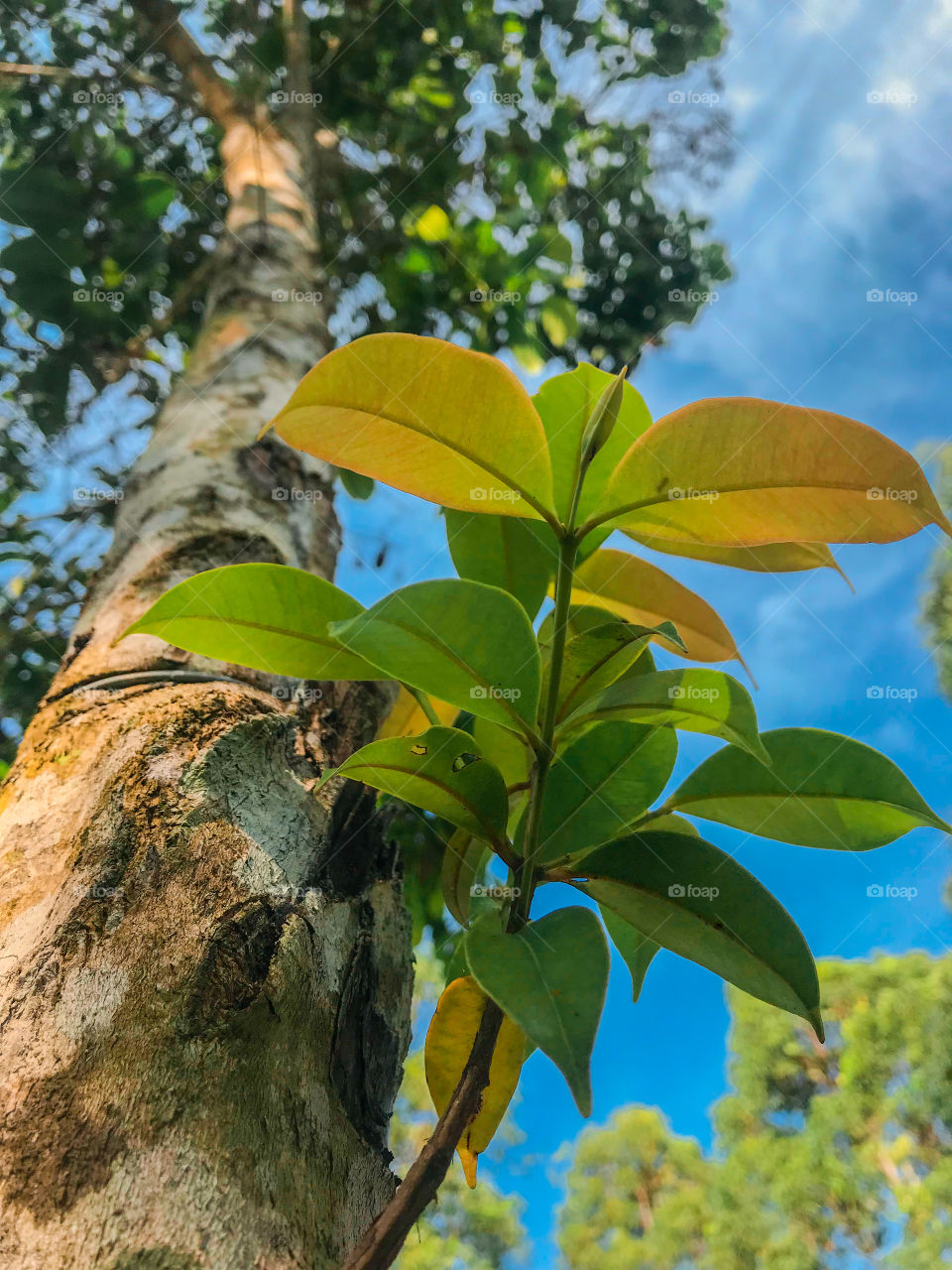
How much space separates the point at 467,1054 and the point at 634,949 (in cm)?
15

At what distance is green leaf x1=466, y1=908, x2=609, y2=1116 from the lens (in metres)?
0.34

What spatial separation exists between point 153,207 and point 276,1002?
2.64 meters

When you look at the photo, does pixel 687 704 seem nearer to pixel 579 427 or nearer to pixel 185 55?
pixel 579 427

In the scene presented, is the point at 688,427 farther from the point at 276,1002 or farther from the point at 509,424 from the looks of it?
the point at 276,1002

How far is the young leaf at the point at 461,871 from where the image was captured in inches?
24.2

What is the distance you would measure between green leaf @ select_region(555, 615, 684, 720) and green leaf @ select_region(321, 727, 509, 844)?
0.28 feet

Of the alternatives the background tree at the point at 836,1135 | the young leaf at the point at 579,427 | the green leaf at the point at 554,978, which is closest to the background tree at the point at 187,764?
the green leaf at the point at 554,978

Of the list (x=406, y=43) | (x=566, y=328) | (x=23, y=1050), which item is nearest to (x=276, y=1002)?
(x=23, y=1050)

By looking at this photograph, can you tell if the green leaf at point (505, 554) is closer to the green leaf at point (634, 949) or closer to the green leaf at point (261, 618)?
the green leaf at point (261, 618)

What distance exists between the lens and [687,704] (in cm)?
45

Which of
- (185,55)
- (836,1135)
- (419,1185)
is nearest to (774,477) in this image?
(419,1185)

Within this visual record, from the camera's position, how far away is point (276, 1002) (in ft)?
1.59

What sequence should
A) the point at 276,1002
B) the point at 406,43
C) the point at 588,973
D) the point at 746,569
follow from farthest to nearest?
the point at 406,43 → the point at 746,569 → the point at 276,1002 → the point at 588,973

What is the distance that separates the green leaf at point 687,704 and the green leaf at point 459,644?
1.9 inches
